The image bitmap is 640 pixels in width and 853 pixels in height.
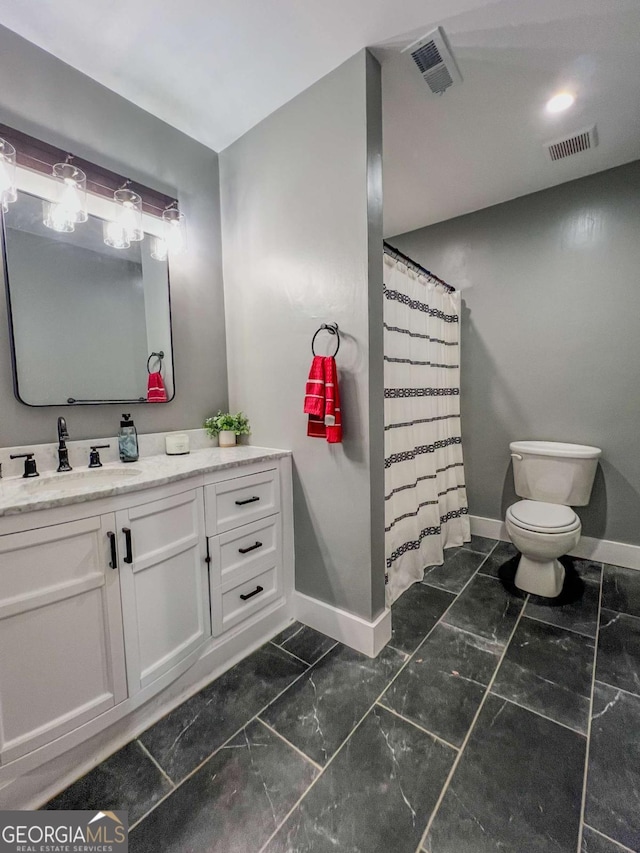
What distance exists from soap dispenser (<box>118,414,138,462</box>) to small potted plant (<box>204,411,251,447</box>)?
44 centimetres

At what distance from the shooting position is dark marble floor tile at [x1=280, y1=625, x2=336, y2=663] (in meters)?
1.58

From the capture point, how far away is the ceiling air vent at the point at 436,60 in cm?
139

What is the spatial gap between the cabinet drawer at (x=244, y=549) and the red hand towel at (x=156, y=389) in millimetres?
799

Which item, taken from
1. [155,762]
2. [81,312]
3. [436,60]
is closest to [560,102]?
[436,60]

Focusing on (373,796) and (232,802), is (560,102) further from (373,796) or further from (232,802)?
(232,802)

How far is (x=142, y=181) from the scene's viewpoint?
5.77 feet

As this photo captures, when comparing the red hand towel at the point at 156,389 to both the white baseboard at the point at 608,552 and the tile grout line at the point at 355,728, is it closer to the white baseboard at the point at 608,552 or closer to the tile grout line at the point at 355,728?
the tile grout line at the point at 355,728

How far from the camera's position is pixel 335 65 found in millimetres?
1498

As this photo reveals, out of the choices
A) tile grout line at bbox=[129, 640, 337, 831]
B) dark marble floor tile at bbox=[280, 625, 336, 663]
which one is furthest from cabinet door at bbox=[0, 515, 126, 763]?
dark marble floor tile at bbox=[280, 625, 336, 663]

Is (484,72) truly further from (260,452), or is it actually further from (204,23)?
(260,452)

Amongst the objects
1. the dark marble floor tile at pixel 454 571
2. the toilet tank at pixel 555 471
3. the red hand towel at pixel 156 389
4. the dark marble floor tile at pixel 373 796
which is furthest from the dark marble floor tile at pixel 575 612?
the red hand towel at pixel 156 389

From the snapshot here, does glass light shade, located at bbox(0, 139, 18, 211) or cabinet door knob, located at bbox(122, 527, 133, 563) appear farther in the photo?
glass light shade, located at bbox(0, 139, 18, 211)

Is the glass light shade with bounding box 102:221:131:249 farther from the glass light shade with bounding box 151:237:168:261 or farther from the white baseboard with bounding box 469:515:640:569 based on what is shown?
the white baseboard with bounding box 469:515:640:569

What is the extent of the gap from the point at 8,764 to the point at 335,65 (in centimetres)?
266
